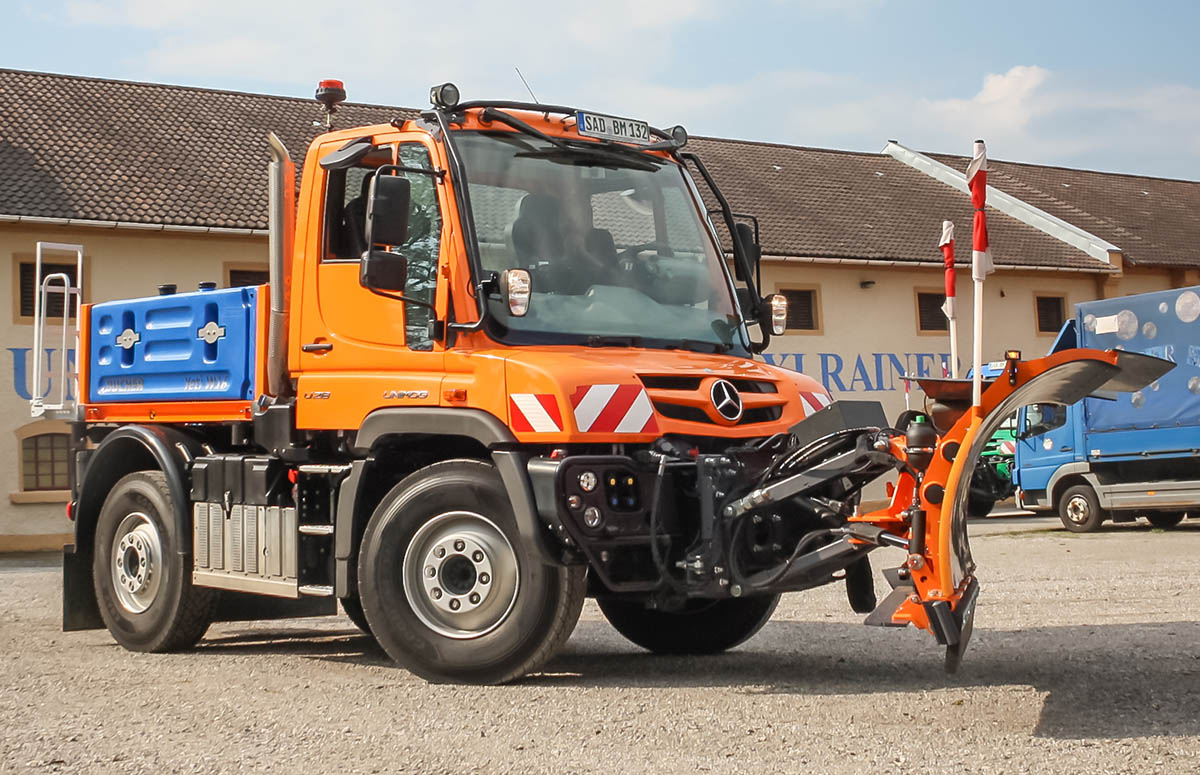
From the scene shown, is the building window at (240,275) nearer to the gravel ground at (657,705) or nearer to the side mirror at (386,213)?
the gravel ground at (657,705)

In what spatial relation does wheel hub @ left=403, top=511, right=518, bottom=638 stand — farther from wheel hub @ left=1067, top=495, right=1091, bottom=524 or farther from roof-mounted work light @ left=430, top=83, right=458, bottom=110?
wheel hub @ left=1067, top=495, right=1091, bottom=524

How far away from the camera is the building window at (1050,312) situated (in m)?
33.3

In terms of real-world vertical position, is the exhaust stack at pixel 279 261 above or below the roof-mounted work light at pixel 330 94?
below

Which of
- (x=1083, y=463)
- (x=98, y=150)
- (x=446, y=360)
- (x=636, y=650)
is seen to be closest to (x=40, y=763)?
(x=446, y=360)

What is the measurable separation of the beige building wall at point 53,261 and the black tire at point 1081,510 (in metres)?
12.5

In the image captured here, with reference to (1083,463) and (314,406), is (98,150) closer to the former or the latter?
(1083,463)

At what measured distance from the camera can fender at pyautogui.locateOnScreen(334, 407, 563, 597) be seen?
6.88 meters

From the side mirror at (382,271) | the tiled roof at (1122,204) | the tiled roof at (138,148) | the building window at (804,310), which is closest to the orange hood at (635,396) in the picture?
the side mirror at (382,271)

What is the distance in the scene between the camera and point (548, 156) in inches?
316

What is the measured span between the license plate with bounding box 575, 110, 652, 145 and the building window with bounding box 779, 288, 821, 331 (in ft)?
72.6

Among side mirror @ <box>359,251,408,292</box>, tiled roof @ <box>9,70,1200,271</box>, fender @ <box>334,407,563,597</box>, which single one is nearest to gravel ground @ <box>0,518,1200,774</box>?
fender @ <box>334,407,563,597</box>

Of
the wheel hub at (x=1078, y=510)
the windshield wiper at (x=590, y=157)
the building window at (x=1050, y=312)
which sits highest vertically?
the building window at (x=1050, y=312)

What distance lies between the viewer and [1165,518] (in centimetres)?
2138

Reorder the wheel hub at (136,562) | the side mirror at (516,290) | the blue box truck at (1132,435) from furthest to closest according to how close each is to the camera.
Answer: the blue box truck at (1132,435) → the wheel hub at (136,562) → the side mirror at (516,290)
